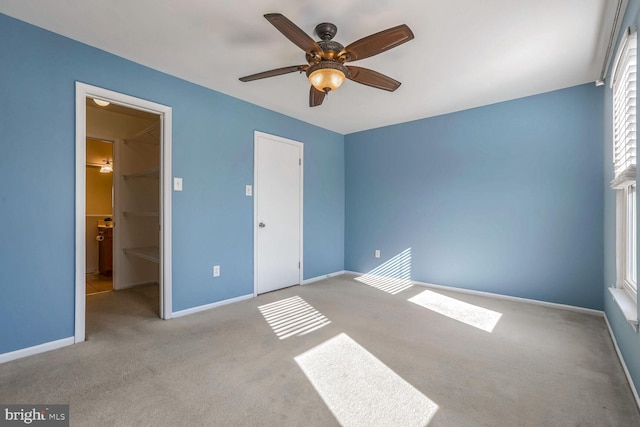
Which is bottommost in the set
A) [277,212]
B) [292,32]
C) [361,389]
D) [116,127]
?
[361,389]

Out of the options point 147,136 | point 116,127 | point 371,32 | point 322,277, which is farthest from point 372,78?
point 116,127

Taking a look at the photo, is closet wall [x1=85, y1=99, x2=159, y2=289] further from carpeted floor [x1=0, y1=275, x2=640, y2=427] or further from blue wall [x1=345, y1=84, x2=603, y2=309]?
blue wall [x1=345, y1=84, x2=603, y2=309]

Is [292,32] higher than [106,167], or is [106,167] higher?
[292,32]

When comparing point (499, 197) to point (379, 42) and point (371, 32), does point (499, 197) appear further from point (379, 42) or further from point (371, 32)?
point (379, 42)

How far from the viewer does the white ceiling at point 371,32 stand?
190 centimetres

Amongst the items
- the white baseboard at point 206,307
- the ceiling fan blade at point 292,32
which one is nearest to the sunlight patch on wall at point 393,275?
the white baseboard at point 206,307

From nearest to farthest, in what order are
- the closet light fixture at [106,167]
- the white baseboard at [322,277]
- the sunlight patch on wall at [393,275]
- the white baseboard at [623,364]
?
1. the white baseboard at [623,364]
2. the sunlight patch on wall at [393,275]
3. the white baseboard at [322,277]
4. the closet light fixture at [106,167]

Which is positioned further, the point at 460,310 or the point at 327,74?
the point at 460,310

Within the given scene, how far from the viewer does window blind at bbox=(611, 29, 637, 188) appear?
1.67 meters

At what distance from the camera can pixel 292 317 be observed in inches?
114

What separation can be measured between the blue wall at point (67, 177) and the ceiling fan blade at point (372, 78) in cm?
172

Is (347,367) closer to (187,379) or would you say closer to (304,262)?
(187,379)

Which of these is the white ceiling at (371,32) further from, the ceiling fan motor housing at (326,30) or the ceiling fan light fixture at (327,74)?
the ceiling fan light fixture at (327,74)

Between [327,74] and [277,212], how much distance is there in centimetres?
220
